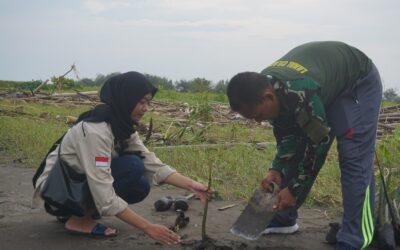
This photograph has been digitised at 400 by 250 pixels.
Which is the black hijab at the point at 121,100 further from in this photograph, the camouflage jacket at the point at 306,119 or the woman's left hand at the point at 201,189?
the camouflage jacket at the point at 306,119

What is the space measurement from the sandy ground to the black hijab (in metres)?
0.78

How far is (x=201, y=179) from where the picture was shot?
5.25m

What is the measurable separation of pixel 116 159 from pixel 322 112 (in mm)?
1639

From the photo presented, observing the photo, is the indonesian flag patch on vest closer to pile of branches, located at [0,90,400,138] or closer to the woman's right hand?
the woman's right hand

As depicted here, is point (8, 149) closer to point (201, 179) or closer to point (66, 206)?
point (201, 179)

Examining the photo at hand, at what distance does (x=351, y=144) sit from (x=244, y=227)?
0.92 meters

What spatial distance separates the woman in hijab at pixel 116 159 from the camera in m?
3.00

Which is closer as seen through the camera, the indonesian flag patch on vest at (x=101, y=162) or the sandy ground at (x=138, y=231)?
the indonesian flag patch on vest at (x=101, y=162)

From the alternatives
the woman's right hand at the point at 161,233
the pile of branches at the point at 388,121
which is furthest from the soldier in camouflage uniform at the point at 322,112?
the pile of branches at the point at 388,121

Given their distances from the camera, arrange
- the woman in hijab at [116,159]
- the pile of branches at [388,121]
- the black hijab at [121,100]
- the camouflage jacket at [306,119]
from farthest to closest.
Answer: the pile of branches at [388,121] → the black hijab at [121,100] → the woman in hijab at [116,159] → the camouflage jacket at [306,119]

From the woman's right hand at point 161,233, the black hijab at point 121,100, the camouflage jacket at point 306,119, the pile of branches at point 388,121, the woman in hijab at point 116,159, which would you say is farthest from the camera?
the pile of branches at point 388,121

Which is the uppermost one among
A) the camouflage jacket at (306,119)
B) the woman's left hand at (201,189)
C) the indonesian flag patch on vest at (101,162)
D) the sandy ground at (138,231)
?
the camouflage jacket at (306,119)

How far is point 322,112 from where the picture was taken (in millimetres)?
2707

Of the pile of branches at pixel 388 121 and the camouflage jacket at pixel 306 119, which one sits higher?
the camouflage jacket at pixel 306 119
